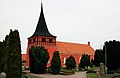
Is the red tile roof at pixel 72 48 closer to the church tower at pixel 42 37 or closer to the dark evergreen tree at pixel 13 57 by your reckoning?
the church tower at pixel 42 37

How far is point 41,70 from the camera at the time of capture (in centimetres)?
4144

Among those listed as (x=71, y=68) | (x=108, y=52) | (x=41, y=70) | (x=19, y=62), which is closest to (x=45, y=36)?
(x=71, y=68)

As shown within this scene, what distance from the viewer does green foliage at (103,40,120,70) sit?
38.7 meters

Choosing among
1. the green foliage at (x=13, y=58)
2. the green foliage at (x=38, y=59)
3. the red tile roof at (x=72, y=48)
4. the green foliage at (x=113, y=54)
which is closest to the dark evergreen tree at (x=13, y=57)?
the green foliage at (x=13, y=58)

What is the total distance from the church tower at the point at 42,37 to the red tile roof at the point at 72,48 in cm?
864

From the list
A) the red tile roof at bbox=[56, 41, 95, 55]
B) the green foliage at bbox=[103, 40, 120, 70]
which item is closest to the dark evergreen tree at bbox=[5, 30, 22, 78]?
Result: the green foliage at bbox=[103, 40, 120, 70]

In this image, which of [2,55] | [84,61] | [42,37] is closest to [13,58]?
[2,55]

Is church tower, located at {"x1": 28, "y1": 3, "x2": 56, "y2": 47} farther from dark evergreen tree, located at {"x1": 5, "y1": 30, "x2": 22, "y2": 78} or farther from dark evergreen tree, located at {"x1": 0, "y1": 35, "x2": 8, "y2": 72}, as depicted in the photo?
dark evergreen tree, located at {"x1": 5, "y1": 30, "x2": 22, "y2": 78}

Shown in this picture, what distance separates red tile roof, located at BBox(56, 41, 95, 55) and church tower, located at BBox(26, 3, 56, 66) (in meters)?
8.64

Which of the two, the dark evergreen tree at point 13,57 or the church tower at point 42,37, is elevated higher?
the church tower at point 42,37

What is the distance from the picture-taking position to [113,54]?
39.2 m

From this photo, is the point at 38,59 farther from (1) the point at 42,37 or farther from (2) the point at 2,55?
(1) the point at 42,37

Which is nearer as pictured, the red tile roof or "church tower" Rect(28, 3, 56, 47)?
"church tower" Rect(28, 3, 56, 47)

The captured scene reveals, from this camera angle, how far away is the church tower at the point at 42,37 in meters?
57.8
